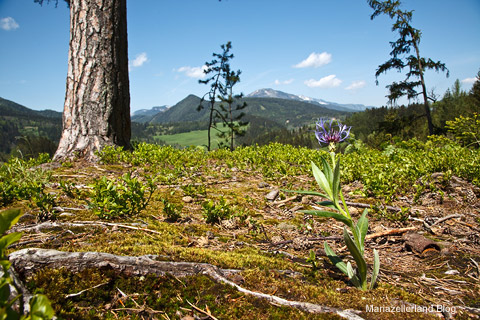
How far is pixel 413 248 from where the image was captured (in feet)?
8.69

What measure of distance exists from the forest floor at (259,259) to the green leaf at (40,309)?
59 cm

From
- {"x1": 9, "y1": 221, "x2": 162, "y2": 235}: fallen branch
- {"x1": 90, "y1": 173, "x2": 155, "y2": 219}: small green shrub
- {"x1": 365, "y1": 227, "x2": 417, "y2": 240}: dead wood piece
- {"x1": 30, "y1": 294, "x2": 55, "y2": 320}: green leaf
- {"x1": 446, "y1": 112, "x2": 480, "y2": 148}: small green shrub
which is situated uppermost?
{"x1": 446, "y1": 112, "x2": 480, "y2": 148}: small green shrub

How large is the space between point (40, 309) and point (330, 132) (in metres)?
2.44

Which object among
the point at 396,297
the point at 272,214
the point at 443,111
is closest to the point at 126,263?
the point at 396,297

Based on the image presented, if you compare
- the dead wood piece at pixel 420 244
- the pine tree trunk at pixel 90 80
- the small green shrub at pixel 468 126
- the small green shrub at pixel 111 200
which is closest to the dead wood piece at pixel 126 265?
the small green shrub at pixel 111 200

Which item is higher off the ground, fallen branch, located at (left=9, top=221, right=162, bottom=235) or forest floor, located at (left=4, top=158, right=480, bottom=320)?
fallen branch, located at (left=9, top=221, right=162, bottom=235)

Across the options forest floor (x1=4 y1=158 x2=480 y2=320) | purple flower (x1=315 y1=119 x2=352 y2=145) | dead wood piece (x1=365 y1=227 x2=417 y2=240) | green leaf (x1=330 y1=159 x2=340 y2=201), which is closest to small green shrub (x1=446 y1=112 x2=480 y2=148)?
forest floor (x1=4 y1=158 x2=480 y2=320)

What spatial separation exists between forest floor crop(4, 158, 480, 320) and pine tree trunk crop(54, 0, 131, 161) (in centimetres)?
276

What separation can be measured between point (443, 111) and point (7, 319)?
115493 millimetres

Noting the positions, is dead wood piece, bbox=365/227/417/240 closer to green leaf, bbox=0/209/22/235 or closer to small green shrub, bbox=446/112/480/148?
green leaf, bbox=0/209/22/235

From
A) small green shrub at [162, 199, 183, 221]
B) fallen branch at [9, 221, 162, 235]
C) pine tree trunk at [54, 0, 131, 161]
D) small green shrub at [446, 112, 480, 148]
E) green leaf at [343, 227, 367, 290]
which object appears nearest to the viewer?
green leaf at [343, 227, 367, 290]

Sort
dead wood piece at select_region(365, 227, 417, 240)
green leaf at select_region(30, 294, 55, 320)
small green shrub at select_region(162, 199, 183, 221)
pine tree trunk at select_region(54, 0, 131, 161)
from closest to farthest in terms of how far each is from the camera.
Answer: green leaf at select_region(30, 294, 55, 320)
dead wood piece at select_region(365, 227, 417, 240)
small green shrub at select_region(162, 199, 183, 221)
pine tree trunk at select_region(54, 0, 131, 161)

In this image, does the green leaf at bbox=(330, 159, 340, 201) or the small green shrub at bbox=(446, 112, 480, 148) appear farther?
the small green shrub at bbox=(446, 112, 480, 148)

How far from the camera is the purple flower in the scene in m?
2.51
